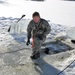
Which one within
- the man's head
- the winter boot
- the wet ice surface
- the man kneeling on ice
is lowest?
the wet ice surface

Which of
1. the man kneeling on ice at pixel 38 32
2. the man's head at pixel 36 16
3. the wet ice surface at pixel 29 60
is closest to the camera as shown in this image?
the wet ice surface at pixel 29 60

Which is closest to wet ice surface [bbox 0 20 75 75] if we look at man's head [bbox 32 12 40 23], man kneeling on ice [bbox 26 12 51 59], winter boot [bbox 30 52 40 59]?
winter boot [bbox 30 52 40 59]

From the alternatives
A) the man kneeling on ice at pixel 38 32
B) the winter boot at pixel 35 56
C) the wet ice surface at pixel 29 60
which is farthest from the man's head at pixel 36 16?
the wet ice surface at pixel 29 60

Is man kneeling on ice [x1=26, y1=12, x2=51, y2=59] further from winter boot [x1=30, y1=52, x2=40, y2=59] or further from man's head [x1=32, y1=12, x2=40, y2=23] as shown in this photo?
man's head [x1=32, y1=12, x2=40, y2=23]

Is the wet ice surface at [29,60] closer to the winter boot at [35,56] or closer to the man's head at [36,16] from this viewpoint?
the winter boot at [35,56]

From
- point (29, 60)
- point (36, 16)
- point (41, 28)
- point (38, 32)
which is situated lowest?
point (29, 60)

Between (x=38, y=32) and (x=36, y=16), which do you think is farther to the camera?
(x=38, y=32)

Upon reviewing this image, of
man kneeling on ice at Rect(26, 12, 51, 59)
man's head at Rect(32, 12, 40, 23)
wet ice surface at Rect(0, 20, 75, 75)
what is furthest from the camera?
man kneeling on ice at Rect(26, 12, 51, 59)

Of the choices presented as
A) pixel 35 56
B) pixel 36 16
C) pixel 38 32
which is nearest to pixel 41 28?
pixel 38 32

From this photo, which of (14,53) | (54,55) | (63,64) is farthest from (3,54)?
(63,64)

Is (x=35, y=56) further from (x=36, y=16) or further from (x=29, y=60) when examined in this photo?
(x=36, y=16)

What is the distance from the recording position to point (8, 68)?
561cm

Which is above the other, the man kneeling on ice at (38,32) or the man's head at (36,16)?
the man's head at (36,16)

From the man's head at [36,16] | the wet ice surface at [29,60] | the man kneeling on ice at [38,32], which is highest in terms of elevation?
the man's head at [36,16]
